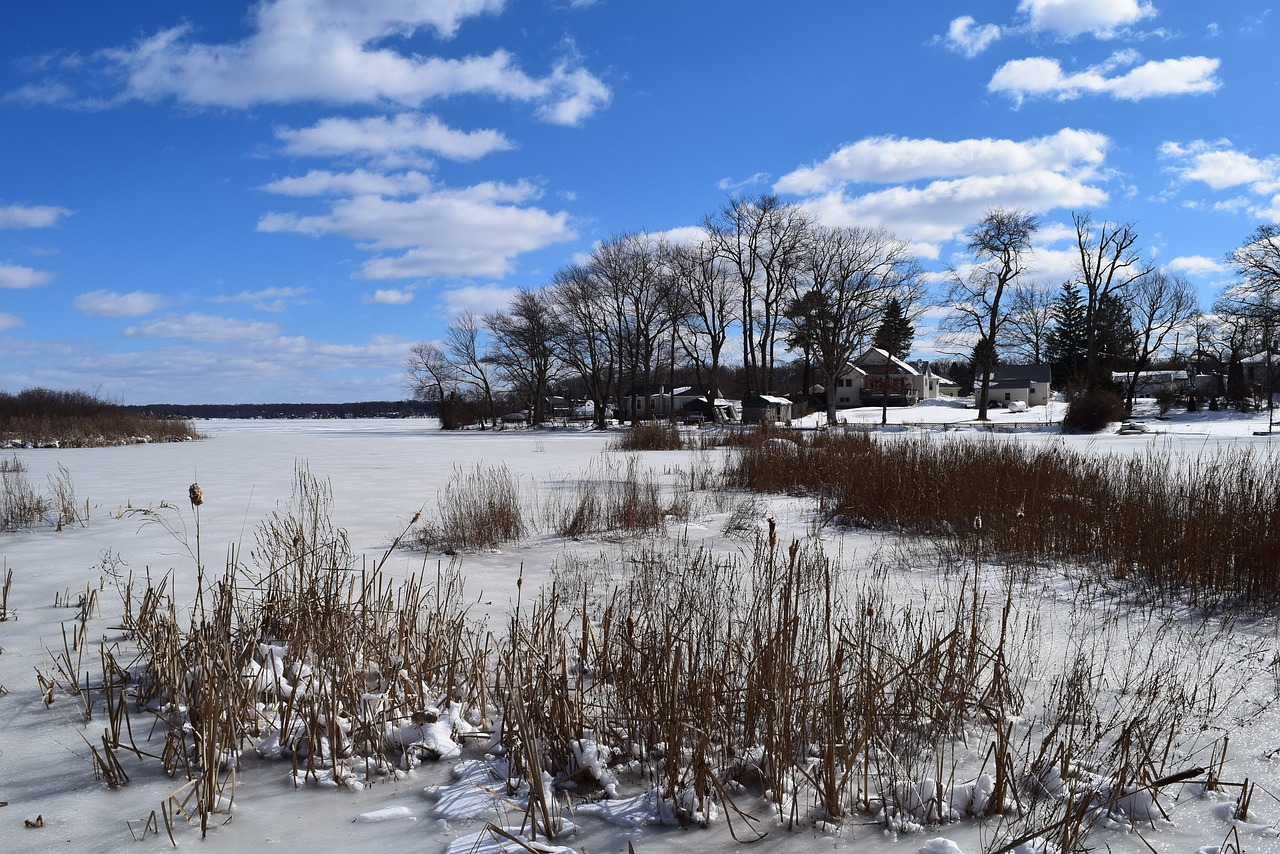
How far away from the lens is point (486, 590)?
6.62m

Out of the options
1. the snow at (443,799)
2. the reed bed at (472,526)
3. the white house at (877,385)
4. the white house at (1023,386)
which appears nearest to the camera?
the snow at (443,799)

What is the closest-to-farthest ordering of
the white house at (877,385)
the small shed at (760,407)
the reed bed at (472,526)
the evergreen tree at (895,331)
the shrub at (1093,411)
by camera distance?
the reed bed at (472,526) < the shrub at (1093,411) < the small shed at (760,407) < the evergreen tree at (895,331) < the white house at (877,385)

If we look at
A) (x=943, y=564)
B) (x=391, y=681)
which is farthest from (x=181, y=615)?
(x=943, y=564)

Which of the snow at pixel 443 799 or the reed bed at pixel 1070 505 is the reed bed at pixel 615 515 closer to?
the reed bed at pixel 1070 505

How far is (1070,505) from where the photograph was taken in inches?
347

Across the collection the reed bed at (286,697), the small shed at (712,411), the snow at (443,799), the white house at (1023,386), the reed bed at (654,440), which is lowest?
the snow at (443,799)

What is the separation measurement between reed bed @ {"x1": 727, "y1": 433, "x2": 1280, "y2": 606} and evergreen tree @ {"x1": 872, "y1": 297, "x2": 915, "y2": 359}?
35.5 metres

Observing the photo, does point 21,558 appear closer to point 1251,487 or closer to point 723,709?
point 723,709

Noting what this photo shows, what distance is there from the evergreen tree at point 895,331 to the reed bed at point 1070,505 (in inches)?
1400

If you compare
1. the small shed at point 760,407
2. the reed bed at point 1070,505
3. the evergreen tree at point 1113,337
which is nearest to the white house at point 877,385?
the evergreen tree at point 1113,337

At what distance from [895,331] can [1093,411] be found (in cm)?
2972

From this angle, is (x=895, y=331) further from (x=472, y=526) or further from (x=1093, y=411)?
(x=472, y=526)

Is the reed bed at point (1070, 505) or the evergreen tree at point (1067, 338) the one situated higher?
the evergreen tree at point (1067, 338)

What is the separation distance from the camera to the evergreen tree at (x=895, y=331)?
49.5 meters
